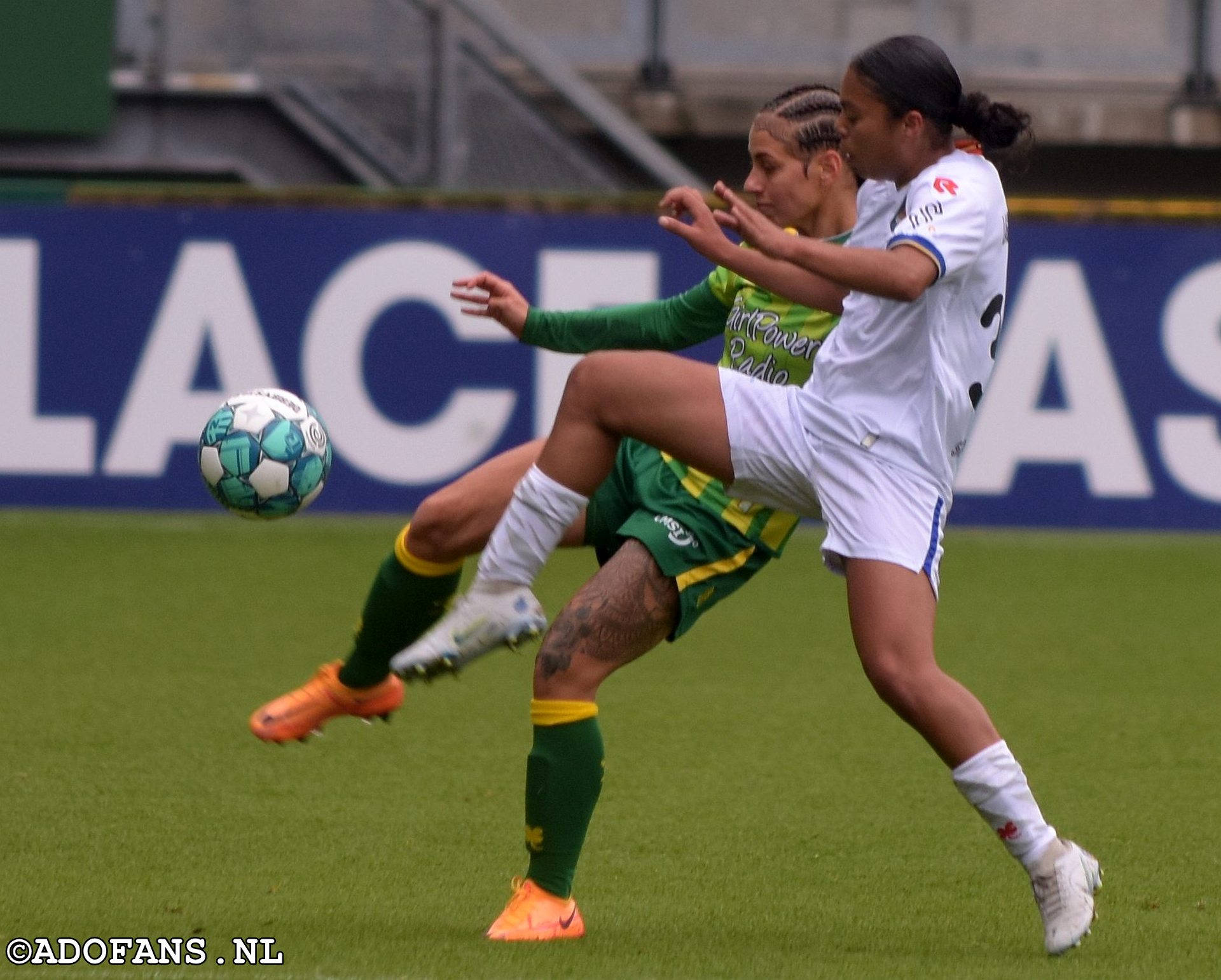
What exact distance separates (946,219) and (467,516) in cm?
137

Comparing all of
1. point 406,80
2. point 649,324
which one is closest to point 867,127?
point 649,324

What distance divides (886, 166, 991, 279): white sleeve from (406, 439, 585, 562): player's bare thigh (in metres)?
1.16

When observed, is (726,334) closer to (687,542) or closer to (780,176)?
(780,176)

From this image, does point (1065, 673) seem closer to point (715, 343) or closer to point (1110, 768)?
point (1110, 768)

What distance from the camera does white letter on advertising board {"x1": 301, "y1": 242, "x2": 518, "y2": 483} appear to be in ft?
33.1

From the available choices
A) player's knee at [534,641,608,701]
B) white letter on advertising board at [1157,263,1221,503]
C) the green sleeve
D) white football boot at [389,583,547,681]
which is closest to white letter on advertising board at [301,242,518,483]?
white letter on advertising board at [1157,263,1221,503]

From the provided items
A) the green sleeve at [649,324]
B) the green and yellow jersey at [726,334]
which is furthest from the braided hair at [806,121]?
the green sleeve at [649,324]

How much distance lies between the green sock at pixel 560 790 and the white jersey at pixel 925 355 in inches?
29.2

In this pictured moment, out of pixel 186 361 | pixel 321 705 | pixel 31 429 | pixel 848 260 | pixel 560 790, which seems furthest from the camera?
pixel 31 429

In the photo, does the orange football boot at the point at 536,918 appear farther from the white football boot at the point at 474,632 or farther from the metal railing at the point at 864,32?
the metal railing at the point at 864,32

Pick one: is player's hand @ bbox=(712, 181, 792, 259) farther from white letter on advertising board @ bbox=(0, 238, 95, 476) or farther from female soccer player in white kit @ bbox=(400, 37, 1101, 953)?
white letter on advertising board @ bbox=(0, 238, 95, 476)

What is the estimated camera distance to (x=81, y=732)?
5824mm

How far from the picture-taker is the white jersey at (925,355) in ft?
12.6

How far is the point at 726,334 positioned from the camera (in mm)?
4516
